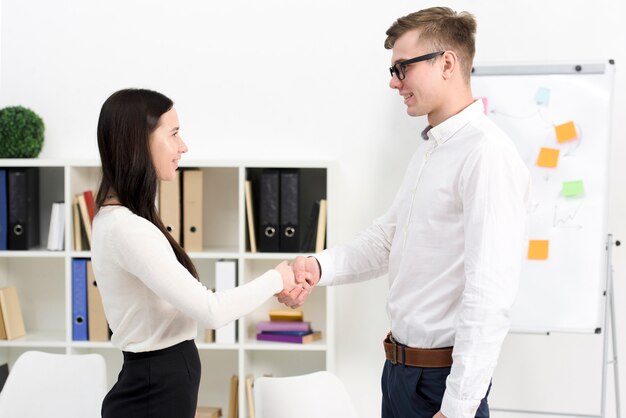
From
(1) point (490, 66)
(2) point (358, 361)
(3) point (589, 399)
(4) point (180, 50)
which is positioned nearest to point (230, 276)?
(2) point (358, 361)

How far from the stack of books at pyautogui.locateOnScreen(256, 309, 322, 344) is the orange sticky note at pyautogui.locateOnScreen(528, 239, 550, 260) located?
1.11 metres

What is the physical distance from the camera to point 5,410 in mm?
2623

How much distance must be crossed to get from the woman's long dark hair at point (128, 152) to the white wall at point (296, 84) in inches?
68.3

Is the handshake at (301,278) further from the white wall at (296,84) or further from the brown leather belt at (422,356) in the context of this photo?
the white wall at (296,84)

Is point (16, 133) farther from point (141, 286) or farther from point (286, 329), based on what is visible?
point (141, 286)

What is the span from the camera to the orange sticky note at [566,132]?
10.7 ft


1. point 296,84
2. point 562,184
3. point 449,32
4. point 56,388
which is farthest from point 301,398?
point 296,84

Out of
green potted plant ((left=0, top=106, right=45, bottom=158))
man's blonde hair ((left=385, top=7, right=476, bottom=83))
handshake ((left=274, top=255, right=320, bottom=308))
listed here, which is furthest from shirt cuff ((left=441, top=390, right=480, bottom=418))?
green potted plant ((left=0, top=106, right=45, bottom=158))

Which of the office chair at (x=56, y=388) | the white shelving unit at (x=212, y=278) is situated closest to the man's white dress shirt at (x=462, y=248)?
the office chair at (x=56, y=388)

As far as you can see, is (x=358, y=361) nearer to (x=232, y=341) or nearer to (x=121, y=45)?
(x=232, y=341)

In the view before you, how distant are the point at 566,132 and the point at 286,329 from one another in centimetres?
157

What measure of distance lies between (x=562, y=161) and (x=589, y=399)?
121cm

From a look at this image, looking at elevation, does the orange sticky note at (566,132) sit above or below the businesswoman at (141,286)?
above

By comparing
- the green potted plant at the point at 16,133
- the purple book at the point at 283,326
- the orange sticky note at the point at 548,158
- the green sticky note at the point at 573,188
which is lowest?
the purple book at the point at 283,326
